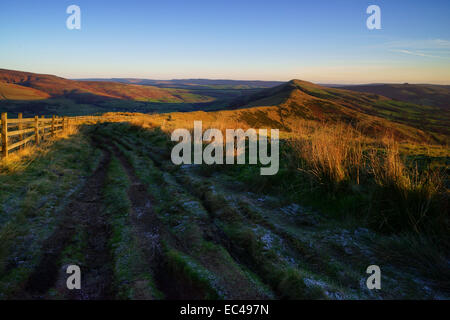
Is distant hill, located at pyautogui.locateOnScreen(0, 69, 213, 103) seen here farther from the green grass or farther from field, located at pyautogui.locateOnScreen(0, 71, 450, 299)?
field, located at pyautogui.locateOnScreen(0, 71, 450, 299)

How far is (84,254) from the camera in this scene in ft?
13.2

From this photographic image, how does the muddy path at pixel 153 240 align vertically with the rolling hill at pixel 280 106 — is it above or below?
below

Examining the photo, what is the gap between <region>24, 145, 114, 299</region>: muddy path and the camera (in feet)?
10.2

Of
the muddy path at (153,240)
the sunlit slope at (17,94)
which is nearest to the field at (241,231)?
the muddy path at (153,240)

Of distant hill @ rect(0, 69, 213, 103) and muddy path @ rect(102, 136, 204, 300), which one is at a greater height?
distant hill @ rect(0, 69, 213, 103)

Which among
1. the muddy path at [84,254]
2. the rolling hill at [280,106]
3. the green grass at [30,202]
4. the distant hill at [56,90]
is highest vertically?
the distant hill at [56,90]

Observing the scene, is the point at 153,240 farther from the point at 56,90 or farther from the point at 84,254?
the point at 56,90

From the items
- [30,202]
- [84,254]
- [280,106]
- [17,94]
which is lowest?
[84,254]

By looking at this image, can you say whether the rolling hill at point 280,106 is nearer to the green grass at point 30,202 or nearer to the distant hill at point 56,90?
the distant hill at point 56,90

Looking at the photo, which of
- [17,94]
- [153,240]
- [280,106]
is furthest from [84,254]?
[17,94]

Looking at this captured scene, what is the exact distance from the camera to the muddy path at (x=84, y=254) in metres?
3.12

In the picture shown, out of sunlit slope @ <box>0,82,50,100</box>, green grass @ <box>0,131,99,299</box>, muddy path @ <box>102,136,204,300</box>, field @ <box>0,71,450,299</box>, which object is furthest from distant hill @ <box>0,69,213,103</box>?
field @ <box>0,71,450,299</box>
